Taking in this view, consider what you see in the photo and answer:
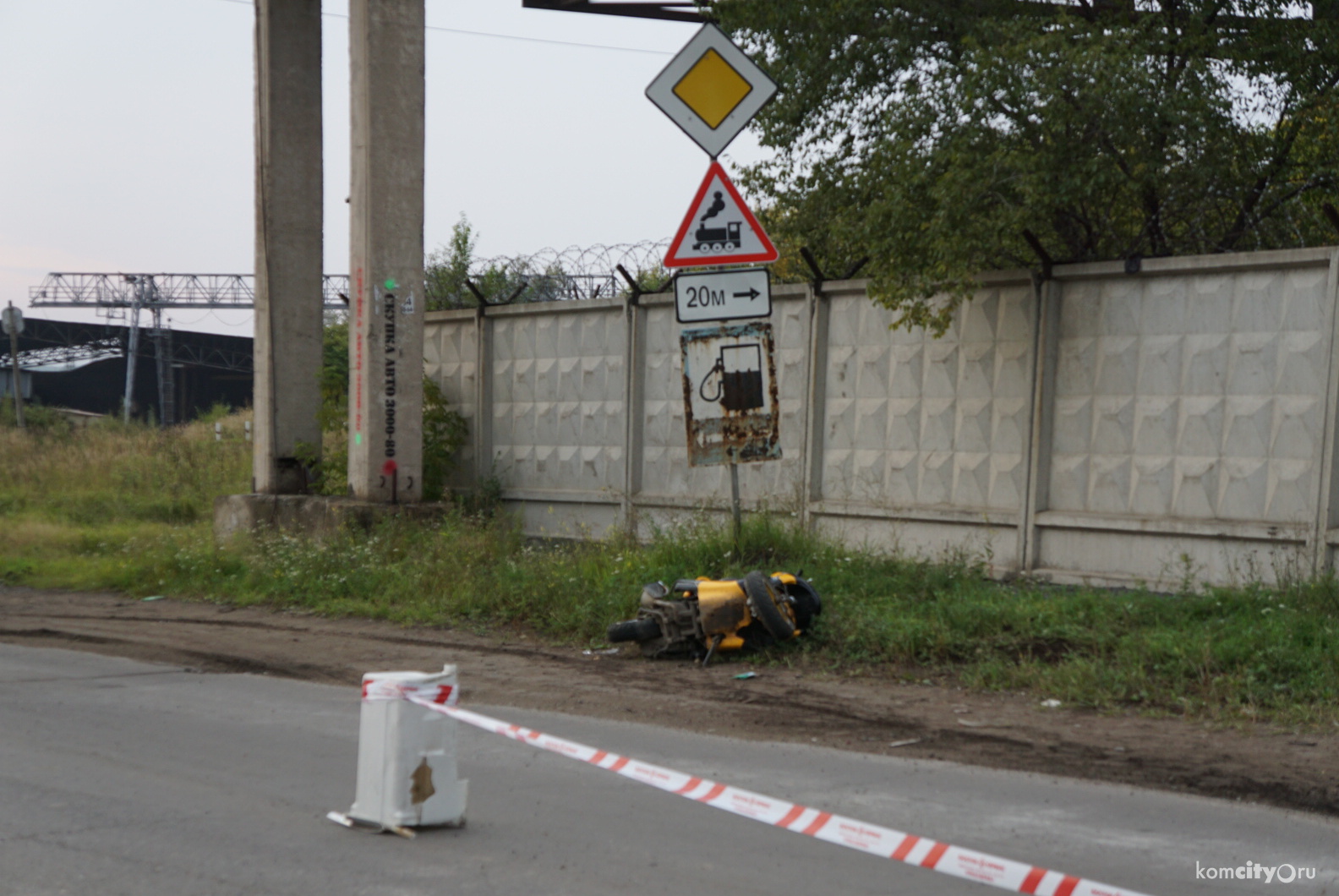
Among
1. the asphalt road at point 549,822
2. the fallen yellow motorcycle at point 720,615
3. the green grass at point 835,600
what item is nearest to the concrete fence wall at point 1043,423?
the green grass at point 835,600

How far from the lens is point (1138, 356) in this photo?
9.43 metres

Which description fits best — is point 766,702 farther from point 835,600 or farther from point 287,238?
point 287,238

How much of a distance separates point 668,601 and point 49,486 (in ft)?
54.1

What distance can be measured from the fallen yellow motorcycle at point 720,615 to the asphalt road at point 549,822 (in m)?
1.69

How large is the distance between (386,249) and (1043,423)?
689 cm

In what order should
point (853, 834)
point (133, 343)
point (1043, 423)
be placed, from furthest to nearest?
point (133, 343) → point (1043, 423) → point (853, 834)

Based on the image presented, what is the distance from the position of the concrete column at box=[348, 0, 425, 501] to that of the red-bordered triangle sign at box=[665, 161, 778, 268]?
194 inches

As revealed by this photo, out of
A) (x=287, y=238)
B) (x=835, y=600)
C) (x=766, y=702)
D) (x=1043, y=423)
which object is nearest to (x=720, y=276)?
(x=835, y=600)

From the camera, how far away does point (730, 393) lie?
9117 mm

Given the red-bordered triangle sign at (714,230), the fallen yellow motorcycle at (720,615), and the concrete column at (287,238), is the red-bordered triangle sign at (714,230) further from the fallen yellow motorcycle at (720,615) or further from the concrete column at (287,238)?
the concrete column at (287,238)

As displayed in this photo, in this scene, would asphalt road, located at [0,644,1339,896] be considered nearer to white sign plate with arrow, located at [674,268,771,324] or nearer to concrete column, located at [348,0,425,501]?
white sign plate with arrow, located at [674,268,771,324]

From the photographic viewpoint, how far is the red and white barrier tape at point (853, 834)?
3.30 meters

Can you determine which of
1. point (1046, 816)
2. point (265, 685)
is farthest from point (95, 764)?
point (1046, 816)

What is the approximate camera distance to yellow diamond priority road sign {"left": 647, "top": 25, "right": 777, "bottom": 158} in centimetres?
902
